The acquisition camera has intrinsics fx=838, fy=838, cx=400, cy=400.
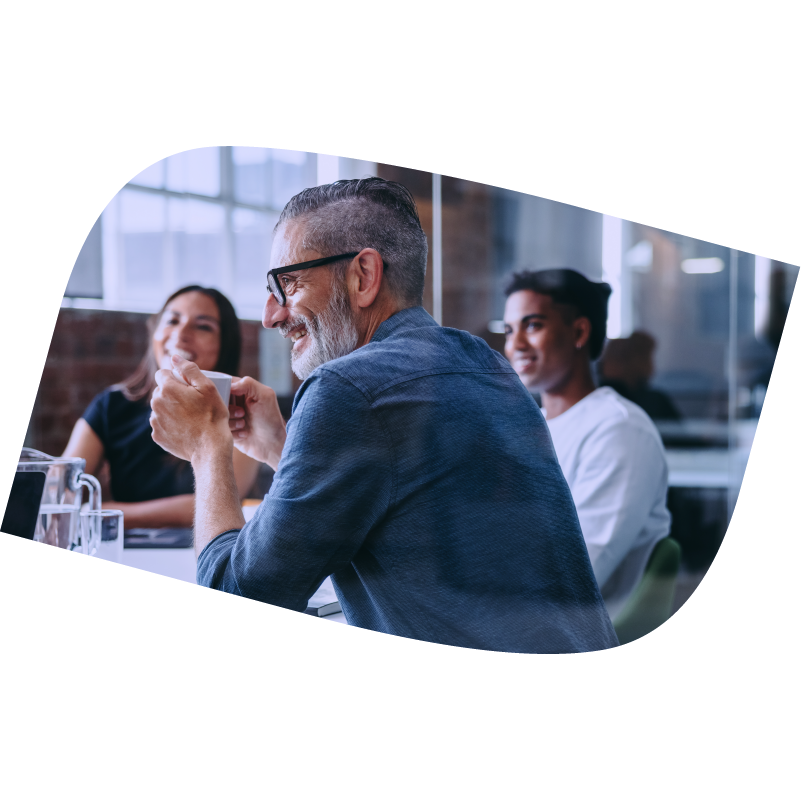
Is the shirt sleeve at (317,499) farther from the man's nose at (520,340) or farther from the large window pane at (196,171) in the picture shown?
the large window pane at (196,171)

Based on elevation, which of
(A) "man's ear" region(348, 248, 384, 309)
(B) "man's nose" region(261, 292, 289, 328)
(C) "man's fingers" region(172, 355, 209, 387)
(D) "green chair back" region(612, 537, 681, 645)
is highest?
(A) "man's ear" region(348, 248, 384, 309)

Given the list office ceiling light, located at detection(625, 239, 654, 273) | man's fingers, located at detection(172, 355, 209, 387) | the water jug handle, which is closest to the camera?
office ceiling light, located at detection(625, 239, 654, 273)

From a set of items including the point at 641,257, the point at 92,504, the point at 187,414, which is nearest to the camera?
the point at 641,257

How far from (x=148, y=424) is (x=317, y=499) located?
1.16 feet

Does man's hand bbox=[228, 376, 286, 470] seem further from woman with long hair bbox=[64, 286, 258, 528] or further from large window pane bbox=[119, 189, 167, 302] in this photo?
large window pane bbox=[119, 189, 167, 302]

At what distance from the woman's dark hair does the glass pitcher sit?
0.18m

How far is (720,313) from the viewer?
0.96m

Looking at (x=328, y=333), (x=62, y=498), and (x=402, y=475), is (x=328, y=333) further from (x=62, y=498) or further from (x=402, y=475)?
(x=62, y=498)

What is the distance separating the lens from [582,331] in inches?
38.8

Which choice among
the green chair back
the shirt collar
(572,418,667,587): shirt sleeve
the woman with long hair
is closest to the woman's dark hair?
the woman with long hair

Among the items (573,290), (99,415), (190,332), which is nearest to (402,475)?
(573,290)

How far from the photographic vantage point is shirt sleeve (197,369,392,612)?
979mm

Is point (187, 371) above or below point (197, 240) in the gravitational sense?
below

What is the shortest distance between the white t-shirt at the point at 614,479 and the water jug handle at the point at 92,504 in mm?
723
